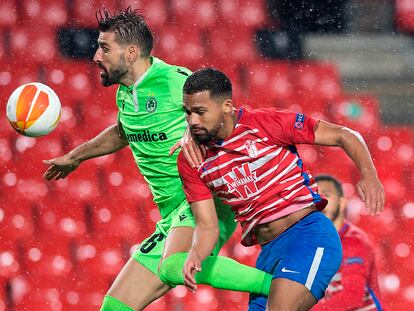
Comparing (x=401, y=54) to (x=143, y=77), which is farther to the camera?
(x=401, y=54)

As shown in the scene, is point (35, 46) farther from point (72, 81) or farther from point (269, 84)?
point (269, 84)

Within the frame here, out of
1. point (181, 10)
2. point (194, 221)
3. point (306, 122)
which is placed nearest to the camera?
point (306, 122)

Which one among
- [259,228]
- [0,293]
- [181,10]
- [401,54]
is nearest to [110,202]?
[0,293]

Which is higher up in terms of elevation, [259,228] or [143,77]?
[143,77]

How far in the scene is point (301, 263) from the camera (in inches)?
137

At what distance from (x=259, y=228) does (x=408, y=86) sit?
3.80 metres

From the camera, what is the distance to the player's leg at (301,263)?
342 cm

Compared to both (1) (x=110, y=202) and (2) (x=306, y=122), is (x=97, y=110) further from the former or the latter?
(2) (x=306, y=122)

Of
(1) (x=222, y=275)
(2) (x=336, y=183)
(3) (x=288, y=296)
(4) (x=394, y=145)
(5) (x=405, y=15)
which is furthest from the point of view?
(5) (x=405, y=15)

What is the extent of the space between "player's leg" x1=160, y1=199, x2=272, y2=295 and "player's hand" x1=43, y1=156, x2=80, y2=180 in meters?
0.77

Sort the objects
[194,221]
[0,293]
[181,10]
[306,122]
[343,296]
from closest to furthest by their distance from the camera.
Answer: [306,122], [194,221], [343,296], [0,293], [181,10]

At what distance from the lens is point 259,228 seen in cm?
367

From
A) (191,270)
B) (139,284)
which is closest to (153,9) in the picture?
(139,284)

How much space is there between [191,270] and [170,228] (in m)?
0.68
